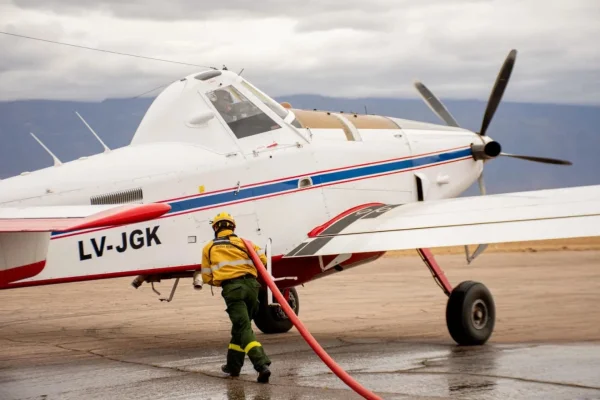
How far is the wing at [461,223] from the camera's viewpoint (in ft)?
35.1

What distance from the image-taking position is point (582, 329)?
13539mm

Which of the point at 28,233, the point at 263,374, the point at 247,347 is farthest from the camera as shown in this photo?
the point at 247,347

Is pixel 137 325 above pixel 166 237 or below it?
below

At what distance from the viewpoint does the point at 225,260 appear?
9703 mm

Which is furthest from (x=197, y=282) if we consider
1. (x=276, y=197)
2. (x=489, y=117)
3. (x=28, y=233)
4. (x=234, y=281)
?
(x=489, y=117)

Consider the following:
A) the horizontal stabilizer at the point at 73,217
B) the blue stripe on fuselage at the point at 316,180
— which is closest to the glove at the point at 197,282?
the blue stripe on fuselage at the point at 316,180

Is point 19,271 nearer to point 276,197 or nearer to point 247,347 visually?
point 247,347

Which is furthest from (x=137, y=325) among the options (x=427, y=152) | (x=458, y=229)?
(x=458, y=229)

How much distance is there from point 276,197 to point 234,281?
9.19 feet

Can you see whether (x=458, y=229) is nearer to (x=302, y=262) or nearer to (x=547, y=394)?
(x=302, y=262)

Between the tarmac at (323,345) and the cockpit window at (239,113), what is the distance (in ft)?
9.44

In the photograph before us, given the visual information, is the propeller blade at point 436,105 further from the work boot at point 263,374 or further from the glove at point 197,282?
the work boot at point 263,374

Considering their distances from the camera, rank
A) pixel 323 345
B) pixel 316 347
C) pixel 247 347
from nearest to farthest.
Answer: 1. pixel 316 347
2. pixel 247 347
3. pixel 323 345

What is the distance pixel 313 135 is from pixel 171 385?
4.99 metres
